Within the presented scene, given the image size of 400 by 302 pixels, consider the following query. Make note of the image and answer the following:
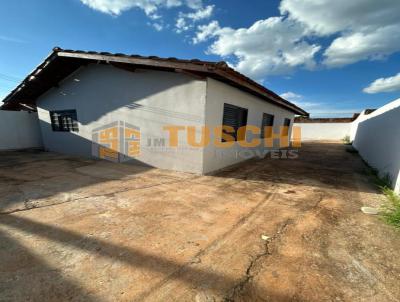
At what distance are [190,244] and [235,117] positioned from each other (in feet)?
18.9

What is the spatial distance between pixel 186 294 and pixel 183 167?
4.81 metres

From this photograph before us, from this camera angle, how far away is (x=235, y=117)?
25.5 feet

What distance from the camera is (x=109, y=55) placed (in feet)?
21.5

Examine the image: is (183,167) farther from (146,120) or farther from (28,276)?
(28,276)

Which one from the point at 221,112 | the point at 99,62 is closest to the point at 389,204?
the point at 221,112

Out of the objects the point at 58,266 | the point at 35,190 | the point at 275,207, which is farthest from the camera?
the point at 35,190

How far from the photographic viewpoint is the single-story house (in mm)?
6117

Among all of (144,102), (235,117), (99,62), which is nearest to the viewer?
(144,102)

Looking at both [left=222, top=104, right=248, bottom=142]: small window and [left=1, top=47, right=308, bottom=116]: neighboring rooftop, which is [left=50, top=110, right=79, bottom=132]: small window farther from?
[left=222, top=104, right=248, bottom=142]: small window

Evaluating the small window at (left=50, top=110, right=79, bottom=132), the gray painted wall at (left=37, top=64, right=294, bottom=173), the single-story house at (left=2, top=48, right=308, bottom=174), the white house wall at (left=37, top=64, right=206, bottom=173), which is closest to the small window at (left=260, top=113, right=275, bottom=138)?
the single-story house at (left=2, top=48, right=308, bottom=174)

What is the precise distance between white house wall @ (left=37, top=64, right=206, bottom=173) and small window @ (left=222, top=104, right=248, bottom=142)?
54.9 inches

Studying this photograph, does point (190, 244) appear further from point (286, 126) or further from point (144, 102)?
point (286, 126)

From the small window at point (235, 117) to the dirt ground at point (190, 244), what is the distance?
107 inches

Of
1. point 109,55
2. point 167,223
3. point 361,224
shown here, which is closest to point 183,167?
point 167,223
